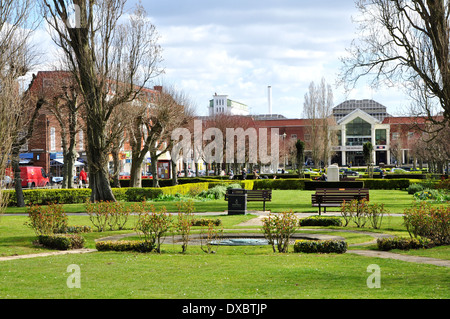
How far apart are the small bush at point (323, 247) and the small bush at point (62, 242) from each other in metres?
5.23

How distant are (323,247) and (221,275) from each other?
12.8 feet

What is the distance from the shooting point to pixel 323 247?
11984 mm

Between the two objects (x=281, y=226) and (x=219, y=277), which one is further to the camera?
(x=281, y=226)

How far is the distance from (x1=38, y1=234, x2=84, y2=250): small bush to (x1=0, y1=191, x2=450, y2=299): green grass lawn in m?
0.30

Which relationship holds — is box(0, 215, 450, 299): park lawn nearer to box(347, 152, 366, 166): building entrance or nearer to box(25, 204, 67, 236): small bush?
box(25, 204, 67, 236): small bush

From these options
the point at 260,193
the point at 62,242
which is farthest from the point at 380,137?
the point at 62,242

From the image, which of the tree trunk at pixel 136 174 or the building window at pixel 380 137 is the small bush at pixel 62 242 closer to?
the tree trunk at pixel 136 174

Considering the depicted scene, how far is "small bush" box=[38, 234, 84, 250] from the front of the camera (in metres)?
13.0

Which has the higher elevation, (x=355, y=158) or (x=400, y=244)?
(x=355, y=158)

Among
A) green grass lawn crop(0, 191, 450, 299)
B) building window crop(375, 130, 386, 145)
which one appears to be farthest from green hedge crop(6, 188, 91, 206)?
building window crop(375, 130, 386, 145)

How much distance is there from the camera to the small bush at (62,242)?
42.5 feet

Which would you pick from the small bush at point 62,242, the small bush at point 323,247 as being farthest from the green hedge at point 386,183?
the small bush at point 62,242

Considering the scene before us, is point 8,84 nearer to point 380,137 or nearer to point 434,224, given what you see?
point 434,224

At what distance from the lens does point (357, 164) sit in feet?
352
